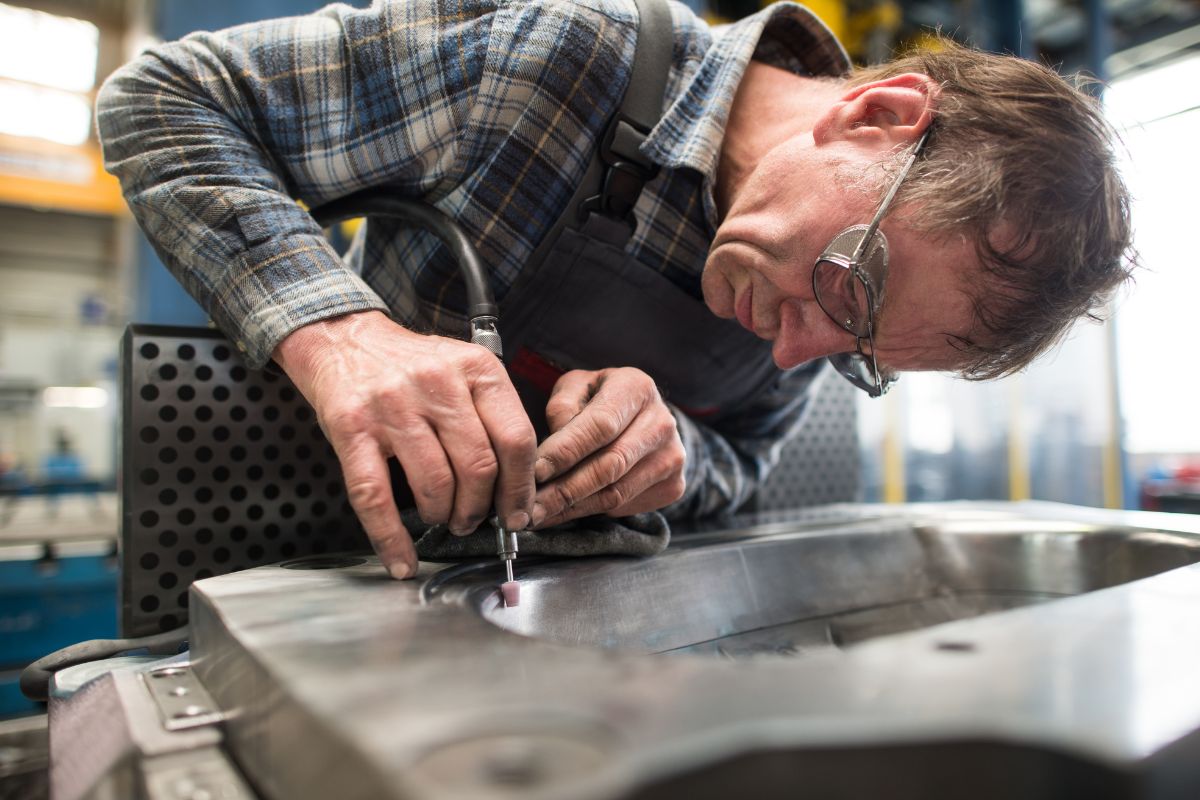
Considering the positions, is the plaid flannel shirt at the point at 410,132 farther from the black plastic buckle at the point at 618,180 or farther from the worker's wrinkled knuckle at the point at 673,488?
the worker's wrinkled knuckle at the point at 673,488

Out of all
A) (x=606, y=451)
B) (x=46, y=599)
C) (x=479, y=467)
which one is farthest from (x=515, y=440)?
(x=46, y=599)

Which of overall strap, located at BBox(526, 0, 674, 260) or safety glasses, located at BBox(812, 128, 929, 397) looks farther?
overall strap, located at BBox(526, 0, 674, 260)

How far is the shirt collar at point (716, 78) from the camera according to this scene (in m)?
0.85

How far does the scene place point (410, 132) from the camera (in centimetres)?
83

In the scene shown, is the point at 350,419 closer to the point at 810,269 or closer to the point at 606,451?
the point at 606,451

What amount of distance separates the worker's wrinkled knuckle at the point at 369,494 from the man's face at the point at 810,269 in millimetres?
480

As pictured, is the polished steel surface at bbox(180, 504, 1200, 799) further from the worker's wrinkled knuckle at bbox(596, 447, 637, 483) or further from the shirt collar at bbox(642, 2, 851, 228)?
the shirt collar at bbox(642, 2, 851, 228)

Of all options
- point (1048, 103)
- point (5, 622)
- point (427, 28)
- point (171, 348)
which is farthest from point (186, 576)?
point (5, 622)

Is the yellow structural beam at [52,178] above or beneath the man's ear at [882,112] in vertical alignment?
above

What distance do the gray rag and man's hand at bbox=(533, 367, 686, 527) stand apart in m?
0.02

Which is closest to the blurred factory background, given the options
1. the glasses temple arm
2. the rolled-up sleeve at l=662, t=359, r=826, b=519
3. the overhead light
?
the overhead light

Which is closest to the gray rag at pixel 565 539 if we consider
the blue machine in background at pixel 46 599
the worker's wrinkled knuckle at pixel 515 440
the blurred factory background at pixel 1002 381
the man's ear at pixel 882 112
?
the worker's wrinkled knuckle at pixel 515 440

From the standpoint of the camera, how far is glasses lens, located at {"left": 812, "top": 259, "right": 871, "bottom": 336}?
75cm

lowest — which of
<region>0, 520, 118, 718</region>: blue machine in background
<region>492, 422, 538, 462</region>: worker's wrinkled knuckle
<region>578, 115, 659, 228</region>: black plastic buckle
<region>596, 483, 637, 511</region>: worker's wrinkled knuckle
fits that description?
<region>0, 520, 118, 718</region>: blue machine in background
